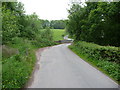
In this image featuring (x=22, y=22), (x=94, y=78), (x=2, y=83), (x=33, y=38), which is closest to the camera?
(x=2, y=83)

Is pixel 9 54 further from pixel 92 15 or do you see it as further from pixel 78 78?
pixel 92 15

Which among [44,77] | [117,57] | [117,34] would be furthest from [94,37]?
[44,77]

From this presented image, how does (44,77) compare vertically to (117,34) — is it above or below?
below

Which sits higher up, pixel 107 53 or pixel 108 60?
pixel 107 53

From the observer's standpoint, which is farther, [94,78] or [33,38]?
[33,38]

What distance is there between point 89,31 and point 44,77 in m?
10.8

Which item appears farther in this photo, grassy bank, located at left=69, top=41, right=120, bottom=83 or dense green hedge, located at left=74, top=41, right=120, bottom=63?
dense green hedge, located at left=74, top=41, right=120, bottom=63

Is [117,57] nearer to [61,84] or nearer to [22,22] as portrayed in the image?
[61,84]

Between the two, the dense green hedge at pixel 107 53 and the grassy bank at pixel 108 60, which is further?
the dense green hedge at pixel 107 53

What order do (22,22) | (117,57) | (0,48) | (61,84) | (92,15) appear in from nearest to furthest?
(61,84), (117,57), (0,48), (92,15), (22,22)

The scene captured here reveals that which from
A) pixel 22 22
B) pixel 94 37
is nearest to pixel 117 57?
pixel 94 37

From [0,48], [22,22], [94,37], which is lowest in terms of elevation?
[0,48]

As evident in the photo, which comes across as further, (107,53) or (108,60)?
(107,53)

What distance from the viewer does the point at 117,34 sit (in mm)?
12953
